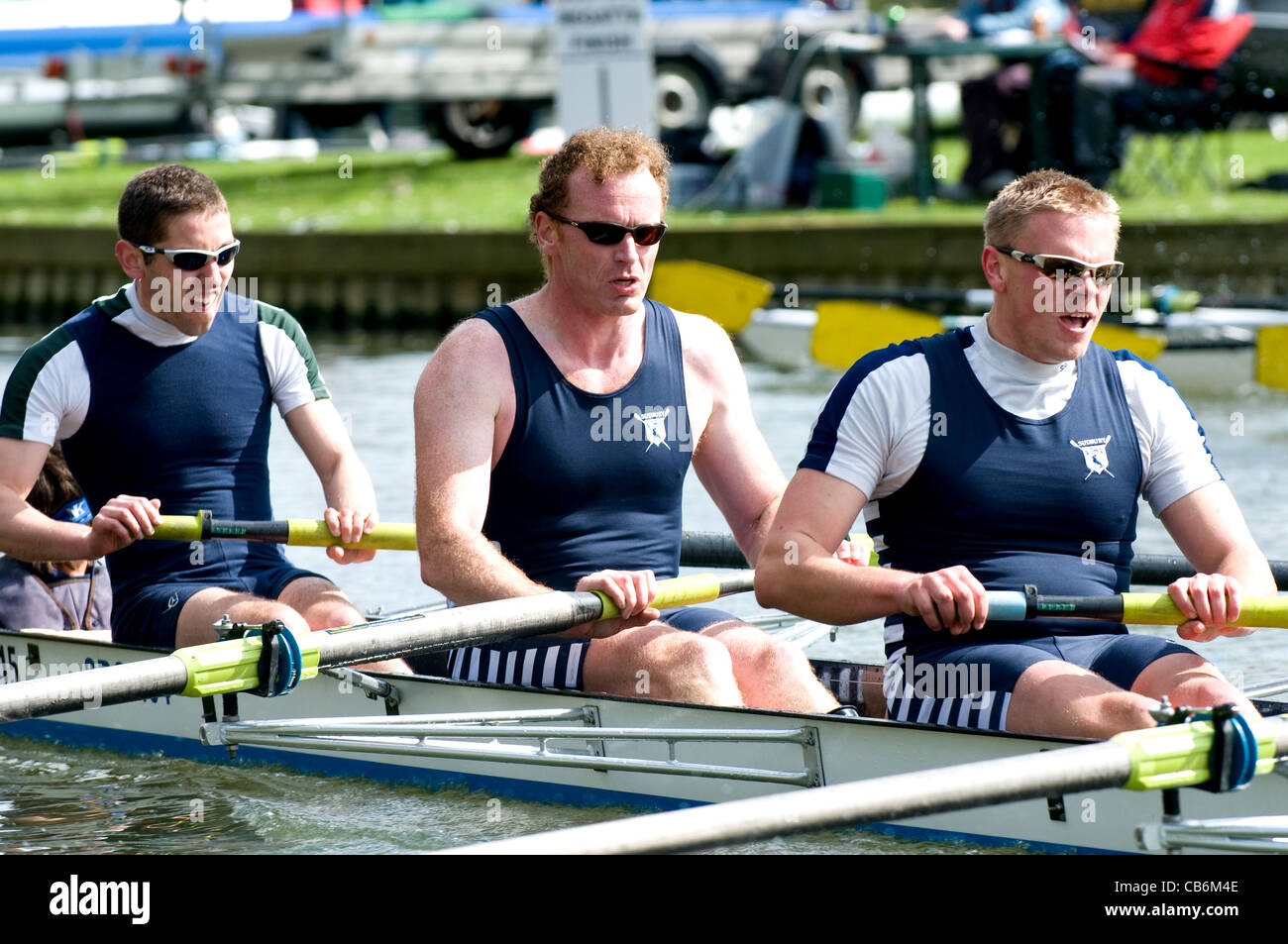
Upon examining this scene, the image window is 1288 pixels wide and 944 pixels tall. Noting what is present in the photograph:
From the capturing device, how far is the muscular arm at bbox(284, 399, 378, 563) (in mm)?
5590

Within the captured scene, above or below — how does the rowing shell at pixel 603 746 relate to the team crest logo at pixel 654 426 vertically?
below

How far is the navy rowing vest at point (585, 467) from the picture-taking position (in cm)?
469

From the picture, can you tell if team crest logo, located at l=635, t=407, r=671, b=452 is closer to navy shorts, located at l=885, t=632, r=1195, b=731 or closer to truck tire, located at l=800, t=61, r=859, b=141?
navy shorts, located at l=885, t=632, r=1195, b=731

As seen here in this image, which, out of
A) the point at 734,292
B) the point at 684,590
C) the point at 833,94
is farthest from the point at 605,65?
the point at 684,590

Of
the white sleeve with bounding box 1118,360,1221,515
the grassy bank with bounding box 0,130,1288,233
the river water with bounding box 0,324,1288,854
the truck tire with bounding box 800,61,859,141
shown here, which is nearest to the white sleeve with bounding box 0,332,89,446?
the river water with bounding box 0,324,1288,854

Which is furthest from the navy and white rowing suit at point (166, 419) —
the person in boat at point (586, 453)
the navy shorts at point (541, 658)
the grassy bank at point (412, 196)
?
the grassy bank at point (412, 196)

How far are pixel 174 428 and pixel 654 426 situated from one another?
151 cm

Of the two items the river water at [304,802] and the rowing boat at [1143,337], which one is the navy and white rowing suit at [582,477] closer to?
the river water at [304,802]

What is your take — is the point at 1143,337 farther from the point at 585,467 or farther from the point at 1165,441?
the point at 585,467
